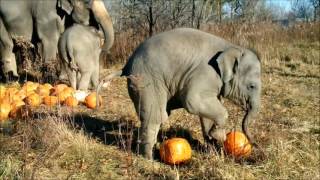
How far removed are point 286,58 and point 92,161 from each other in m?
11.4

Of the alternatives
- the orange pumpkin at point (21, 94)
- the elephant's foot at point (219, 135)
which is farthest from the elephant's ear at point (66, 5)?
the elephant's foot at point (219, 135)

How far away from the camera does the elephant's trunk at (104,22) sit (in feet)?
36.0

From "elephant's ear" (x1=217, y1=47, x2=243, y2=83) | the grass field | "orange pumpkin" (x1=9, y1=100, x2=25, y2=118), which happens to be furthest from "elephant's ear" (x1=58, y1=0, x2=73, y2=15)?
"elephant's ear" (x1=217, y1=47, x2=243, y2=83)

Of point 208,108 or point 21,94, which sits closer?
point 208,108

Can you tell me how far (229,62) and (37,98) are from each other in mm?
4237

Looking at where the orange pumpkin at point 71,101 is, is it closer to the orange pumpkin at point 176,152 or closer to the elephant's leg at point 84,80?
the elephant's leg at point 84,80

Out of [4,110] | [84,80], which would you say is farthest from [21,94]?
[84,80]

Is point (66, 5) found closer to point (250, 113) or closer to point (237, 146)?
point (250, 113)

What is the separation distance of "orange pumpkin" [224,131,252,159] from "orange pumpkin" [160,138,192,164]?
46 centimetres

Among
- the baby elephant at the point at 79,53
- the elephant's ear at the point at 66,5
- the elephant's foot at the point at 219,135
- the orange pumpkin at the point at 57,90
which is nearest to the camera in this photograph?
the elephant's foot at the point at 219,135

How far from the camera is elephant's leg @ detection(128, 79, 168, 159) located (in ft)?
22.0

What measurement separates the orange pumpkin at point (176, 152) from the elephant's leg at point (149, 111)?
0.23 m

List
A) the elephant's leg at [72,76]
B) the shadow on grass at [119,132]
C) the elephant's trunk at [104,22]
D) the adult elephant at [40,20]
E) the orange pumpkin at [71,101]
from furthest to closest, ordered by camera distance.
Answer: the adult elephant at [40,20]
the elephant's trunk at [104,22]
the elephant's leg at [72,76]
the orange pumpkin at [71,101]
the shadow on grass at [119,132]

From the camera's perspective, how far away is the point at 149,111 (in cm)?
672
